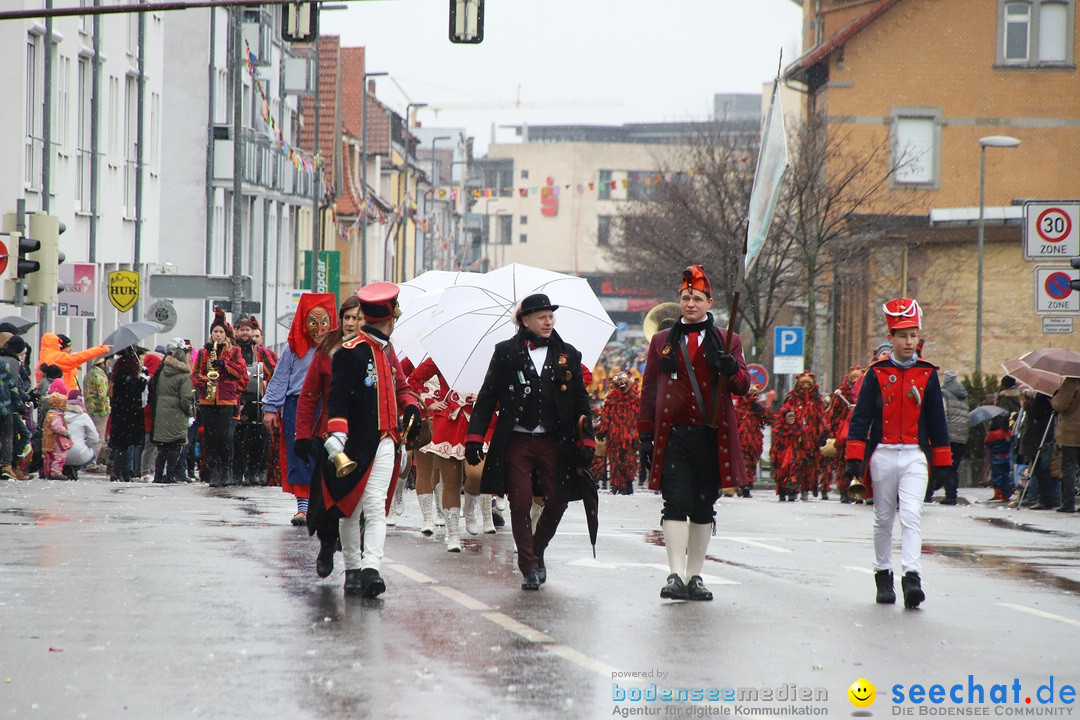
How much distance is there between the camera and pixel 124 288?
31344 mm

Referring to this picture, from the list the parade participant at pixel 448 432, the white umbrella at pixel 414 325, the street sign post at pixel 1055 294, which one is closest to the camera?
the parade participant at pixel 448 432

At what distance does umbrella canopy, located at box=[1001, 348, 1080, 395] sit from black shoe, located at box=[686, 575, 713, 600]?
12782 millimetres

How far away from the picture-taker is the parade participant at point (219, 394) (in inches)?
815

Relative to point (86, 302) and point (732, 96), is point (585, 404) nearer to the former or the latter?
point (86, 302)

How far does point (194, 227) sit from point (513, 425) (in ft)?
139

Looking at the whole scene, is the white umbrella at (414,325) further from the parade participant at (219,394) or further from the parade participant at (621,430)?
the parade participant at (621,430)

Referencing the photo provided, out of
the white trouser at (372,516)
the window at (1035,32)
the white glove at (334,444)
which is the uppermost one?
the window at (1035,32)

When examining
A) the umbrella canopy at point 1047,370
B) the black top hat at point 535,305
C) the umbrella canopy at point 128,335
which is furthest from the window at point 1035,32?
the black top hat at point 535,305

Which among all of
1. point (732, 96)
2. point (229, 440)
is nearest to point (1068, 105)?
point (229, 440)

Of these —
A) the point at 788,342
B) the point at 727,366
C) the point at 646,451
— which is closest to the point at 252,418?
the point at 646,451

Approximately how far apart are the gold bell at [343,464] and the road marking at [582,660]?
7.07ft

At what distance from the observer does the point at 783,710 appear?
711cm

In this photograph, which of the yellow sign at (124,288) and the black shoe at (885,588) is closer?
the black shoe at (885,588)

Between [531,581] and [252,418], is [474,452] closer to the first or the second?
[531,581]
